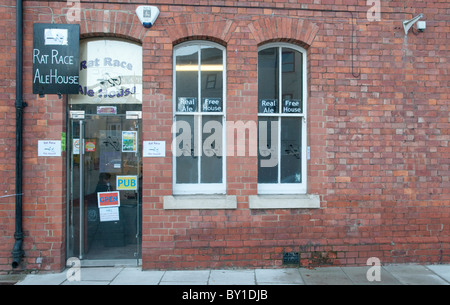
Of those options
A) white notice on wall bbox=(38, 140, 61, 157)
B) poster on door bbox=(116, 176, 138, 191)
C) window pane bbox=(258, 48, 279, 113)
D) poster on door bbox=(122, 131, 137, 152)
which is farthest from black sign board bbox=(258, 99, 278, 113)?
white notice on wall bbox=(38, 140, 61, 157)

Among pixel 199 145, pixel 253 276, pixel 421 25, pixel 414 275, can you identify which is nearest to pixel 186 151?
pixel 199 145

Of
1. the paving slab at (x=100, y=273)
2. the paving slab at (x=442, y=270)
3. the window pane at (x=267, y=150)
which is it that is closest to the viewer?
the paving slab at (x=100, y=273)

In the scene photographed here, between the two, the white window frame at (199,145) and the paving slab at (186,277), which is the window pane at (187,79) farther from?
the paving slab at (186,277)

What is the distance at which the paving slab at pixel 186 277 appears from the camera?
5.32 m

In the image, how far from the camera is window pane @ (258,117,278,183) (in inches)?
245

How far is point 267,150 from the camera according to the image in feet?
20.5

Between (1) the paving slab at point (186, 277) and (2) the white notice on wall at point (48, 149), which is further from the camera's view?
(2) the white notice on wall at point (48, 149)

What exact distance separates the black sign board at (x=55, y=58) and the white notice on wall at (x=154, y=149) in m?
1.43

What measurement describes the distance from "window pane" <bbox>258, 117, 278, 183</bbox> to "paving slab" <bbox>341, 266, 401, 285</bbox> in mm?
1927

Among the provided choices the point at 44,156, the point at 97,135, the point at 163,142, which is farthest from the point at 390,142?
the point at 44,156

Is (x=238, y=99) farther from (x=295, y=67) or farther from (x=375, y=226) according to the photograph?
(x=375, y=226)

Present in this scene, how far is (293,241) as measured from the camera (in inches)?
235

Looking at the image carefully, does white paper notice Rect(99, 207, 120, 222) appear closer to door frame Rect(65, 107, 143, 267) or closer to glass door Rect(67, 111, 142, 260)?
glass door Rect(67, 111, 142, 260)

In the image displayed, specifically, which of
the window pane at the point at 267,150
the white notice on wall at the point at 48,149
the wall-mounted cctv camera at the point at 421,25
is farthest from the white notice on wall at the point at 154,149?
the wall-mounted cctv camera at the point at 421,25
